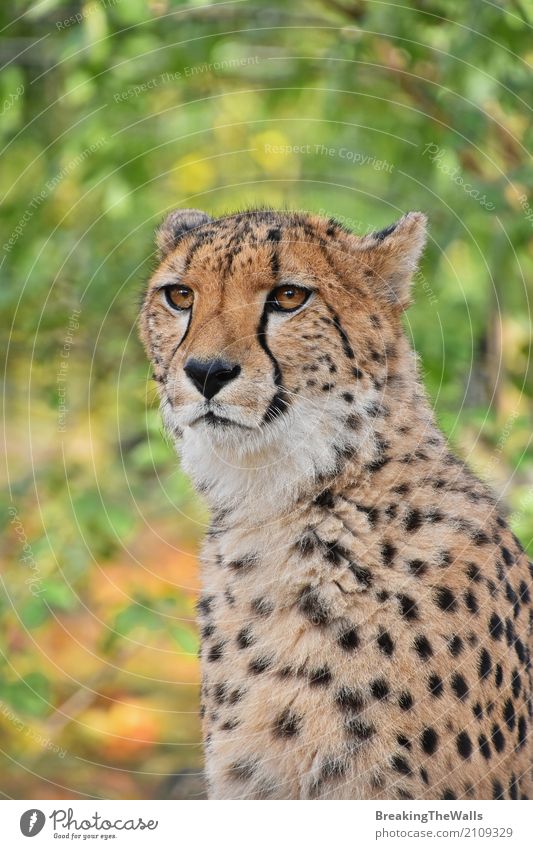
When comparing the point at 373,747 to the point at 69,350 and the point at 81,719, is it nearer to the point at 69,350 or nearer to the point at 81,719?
the point at 69,350

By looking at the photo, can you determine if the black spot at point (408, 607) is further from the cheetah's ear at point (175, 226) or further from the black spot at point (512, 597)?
the cheetah's ear at point (175, 226)

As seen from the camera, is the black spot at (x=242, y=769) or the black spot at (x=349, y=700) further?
the black spot at (x=242, y=769)

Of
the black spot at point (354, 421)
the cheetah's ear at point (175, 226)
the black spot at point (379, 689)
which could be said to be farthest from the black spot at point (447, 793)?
the cheetah's ear at point (175, 226)

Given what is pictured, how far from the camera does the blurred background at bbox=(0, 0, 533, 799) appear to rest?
3914 millimetres

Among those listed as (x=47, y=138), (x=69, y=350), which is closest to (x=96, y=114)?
(x=47, y=138)

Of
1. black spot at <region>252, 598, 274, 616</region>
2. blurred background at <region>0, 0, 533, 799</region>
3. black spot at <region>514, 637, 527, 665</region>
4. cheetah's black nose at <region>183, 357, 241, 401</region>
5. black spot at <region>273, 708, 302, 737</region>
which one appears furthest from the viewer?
blurred background at <region>0, 0, 533, 799</region>

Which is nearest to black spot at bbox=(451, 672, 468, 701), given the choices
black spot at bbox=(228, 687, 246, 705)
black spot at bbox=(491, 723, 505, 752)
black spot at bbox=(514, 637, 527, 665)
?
black spot at bbox=(491, 723, 505, 752)

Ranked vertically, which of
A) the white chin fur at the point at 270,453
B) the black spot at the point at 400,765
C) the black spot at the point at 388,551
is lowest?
the black spot at the point at 400,765

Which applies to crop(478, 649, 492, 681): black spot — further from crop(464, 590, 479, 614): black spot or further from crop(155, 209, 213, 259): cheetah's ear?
crop(155, 209, 213, 259): cheetah's ear

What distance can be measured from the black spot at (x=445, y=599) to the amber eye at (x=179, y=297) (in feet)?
2.70

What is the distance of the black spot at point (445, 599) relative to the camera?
95.4 inches

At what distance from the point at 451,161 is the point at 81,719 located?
289cm

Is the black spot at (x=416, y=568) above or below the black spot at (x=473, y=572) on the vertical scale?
above

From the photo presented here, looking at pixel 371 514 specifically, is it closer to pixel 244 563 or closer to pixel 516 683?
pixel 244 563
